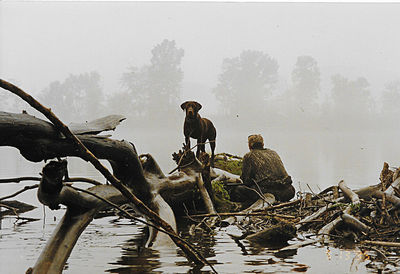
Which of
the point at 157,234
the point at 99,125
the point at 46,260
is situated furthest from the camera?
the point at 157,234

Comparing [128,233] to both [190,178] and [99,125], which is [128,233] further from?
[99,125]

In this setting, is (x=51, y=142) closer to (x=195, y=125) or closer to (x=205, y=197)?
(x=205, y=197)

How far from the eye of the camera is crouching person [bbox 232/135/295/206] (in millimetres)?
7684

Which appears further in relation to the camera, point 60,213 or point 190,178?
point 60,213

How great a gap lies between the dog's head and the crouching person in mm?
1074

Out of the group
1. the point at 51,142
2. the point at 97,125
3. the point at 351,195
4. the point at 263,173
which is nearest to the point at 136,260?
the point at 97,125

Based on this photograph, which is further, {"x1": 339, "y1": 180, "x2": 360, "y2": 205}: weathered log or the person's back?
the person's back

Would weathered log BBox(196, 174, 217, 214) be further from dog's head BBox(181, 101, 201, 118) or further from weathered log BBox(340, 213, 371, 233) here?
Answer: weathered log BBox(340, 213, 371, 233)

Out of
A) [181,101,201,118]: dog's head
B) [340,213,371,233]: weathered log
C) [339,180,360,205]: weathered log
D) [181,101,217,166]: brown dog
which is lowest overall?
[340,213,371,233]: weathered log

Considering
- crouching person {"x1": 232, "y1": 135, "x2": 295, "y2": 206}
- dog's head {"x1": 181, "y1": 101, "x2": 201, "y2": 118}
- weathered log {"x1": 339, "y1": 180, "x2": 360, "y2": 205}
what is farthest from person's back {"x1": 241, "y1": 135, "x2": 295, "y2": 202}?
weathered log {"x1": 339, "y1": 180, "x2": 360, "y2": 205}

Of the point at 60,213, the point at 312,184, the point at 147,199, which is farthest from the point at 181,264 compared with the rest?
the point at 312,184

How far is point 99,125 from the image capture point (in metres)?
3.88

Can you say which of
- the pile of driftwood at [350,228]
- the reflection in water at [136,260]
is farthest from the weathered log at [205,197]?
the reflection in water at [136,260]

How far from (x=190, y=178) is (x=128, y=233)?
1.29 metres
